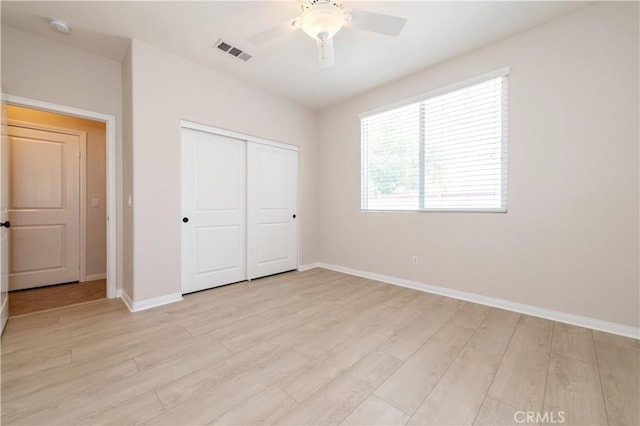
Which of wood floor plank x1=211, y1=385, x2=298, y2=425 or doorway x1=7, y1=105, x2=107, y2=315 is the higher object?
doorway x1=7, y1=105, x2=107, y2=315

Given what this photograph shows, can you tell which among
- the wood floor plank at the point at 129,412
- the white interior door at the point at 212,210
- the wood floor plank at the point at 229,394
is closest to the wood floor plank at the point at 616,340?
the wood floor plank at the point at 229,394

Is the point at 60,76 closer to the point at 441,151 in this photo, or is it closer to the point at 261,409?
the point at 261,409

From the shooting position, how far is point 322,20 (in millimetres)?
1823

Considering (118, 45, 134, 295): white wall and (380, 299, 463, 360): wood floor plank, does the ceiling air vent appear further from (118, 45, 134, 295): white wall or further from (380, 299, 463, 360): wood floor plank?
(380, 299, 463, 360): wood floor plank

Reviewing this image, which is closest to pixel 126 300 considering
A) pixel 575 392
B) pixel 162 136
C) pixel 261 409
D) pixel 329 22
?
pixel 162 136

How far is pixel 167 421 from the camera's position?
123cm

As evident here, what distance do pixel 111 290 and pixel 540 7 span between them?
5.11 meters

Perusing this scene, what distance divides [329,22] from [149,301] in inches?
120

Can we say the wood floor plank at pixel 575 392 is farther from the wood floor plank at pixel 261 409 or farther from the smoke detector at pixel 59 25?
the smoke detector at pixel 59 25

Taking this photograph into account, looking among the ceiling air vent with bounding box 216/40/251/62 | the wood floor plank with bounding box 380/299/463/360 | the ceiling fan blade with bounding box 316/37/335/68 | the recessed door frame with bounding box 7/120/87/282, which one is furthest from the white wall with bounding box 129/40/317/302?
the wood floor plank with bounding box 380/299/463/360

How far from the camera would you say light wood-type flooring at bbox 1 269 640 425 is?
1299 mm

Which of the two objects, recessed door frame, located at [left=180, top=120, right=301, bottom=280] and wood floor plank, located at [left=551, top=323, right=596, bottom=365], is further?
recessed door frame, located at [left=180, top=120, right=301, bottom=280]

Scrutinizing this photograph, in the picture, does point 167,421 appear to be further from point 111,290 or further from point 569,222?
point 569,222

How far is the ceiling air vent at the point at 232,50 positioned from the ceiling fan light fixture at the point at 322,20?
1.16 m
